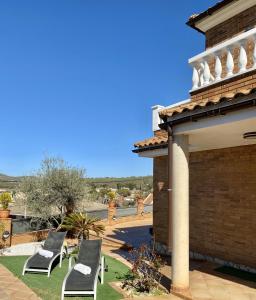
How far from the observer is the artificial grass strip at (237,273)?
9.56 m

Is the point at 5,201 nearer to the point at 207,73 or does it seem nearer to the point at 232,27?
the point at 207,73

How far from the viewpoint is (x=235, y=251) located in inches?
422

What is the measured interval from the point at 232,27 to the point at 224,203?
5596 mm

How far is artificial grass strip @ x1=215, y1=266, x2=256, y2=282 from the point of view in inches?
376

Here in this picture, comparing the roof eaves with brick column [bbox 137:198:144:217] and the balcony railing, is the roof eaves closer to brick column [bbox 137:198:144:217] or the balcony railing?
the balcony railing

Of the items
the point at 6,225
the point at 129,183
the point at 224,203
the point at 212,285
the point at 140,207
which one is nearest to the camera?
the point at 212,285

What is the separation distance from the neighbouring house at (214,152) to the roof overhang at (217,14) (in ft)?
0.10

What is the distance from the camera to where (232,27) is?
1059 centimetres

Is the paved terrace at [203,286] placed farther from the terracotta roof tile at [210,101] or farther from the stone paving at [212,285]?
the terracotta roof tile at [210,101]

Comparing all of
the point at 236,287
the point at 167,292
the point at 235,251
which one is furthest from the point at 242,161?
the point at 167,292

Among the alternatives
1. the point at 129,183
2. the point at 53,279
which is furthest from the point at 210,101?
the point at 129,183

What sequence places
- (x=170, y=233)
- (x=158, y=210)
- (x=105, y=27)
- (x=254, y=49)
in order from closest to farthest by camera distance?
(x=254, y=49), (x=170, y=233), (x=158, y=210), (x=105, y=27)

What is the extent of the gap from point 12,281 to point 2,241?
17.1 ft

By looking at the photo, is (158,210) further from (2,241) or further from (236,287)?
(2,241)
